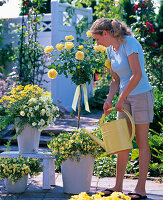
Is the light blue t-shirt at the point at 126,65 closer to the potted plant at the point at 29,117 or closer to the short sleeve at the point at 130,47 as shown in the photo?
the short sleeve at the point at 130,47

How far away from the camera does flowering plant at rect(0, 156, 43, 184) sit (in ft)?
10.3

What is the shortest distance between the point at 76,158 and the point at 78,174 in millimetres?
138

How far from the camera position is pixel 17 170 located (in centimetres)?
312

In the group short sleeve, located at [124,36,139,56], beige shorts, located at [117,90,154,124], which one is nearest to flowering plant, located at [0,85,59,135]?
beige shorts, located at [117,90,154,124]

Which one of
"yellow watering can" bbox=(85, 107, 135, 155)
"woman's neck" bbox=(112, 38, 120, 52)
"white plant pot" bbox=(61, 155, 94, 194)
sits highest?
"woman's neck" bbox=(112, 38, 120, 52)

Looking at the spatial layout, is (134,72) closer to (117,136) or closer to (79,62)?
(117,136)

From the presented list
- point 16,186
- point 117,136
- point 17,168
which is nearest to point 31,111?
point 17,168

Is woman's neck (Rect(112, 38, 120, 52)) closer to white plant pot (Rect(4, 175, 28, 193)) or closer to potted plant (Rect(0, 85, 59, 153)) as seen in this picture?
potted plant (Rect(0, 85, 59, 153))

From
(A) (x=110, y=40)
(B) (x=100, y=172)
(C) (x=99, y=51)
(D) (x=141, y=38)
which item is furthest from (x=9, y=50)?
(A) (x=110, y=40)

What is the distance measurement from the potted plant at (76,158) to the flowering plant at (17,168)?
231 mm

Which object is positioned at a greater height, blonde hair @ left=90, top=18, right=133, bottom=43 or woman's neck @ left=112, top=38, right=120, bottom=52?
blonde hair @ left=90, top=18, right=133, bottom=43

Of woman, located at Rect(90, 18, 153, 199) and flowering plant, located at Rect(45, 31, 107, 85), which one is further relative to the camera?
flowering plant, located at Rect(45, 31, 107, 85)

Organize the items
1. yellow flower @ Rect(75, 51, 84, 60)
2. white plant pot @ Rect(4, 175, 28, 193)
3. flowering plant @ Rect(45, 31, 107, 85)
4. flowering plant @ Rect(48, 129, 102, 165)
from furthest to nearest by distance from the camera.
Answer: flowering plant @ Rect(45, 31, 107, 85) → yellow flower @ Rect(75, 51, 84, 60) → white plant pot @ Rect(4, 175, 28, 193) → flowering plant @ Rect(48, 129, 102, 165)

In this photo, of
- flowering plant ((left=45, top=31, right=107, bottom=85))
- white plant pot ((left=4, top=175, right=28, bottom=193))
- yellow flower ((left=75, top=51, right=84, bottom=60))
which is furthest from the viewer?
flowering plant ((left=45, top=31, right=107, bottom=85))
